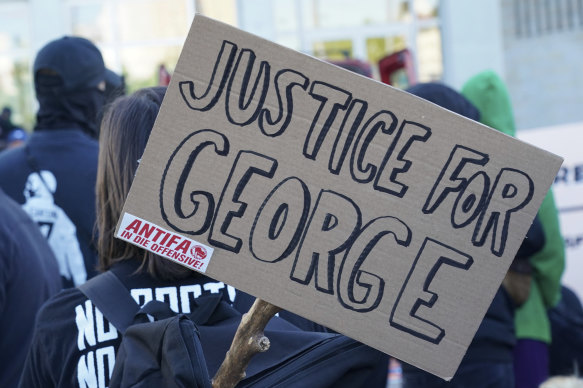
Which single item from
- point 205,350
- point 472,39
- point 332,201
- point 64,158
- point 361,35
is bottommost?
point 64,158

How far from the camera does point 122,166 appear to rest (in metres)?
1.96

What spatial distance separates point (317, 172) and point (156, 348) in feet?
Answer: 1.52

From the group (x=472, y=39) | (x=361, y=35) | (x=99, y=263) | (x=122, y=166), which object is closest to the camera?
(x=122, y=166)

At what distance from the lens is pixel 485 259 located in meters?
1.67

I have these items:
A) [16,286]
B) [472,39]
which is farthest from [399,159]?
[472,39]

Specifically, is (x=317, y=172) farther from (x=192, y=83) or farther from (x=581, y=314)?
(x=581, y=314)

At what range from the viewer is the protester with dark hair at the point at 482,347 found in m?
3.12

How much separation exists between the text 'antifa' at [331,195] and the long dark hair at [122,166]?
28 centimetres

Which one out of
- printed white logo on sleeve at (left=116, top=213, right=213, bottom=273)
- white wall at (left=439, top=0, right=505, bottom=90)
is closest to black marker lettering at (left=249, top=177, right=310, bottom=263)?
printed white logo on sleeve at (left=116, top=213, right=213, bottom=273)

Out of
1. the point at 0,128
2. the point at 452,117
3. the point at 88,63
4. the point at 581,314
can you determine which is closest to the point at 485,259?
the point at 452,117

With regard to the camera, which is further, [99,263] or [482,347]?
[482,347]

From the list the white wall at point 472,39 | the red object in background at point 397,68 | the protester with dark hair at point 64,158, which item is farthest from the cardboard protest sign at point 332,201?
the white wall at point 472,39

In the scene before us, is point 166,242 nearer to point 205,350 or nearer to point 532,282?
point 205,350

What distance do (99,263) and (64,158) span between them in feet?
4.38
